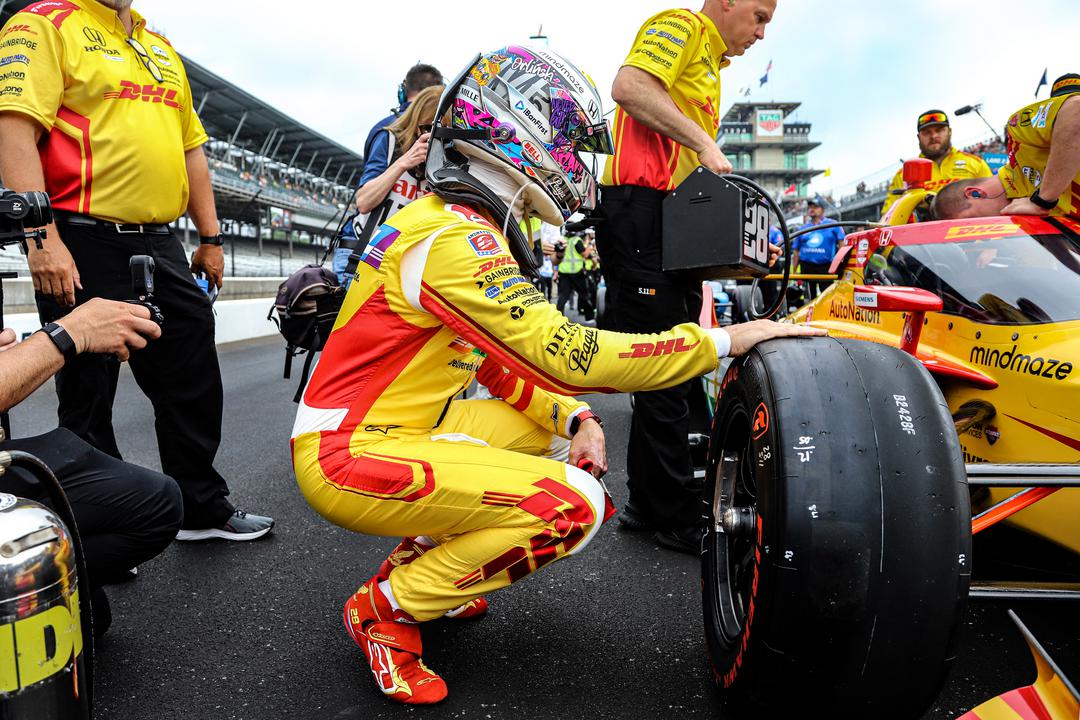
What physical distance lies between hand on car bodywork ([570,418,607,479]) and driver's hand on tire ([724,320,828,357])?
55 centimetres

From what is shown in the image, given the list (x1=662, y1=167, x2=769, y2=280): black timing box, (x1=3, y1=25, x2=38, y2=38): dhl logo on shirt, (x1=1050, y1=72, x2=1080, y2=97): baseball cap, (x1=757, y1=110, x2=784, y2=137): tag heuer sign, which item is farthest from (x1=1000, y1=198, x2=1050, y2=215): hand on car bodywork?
(x1=757, y1=110, x2=784, y2=137): tag heuer sign

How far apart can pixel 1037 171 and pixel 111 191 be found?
166 inches

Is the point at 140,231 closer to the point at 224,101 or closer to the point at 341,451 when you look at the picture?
the point at 341,451

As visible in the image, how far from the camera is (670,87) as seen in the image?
2.82 meters

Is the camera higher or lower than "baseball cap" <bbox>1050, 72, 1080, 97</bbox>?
lower

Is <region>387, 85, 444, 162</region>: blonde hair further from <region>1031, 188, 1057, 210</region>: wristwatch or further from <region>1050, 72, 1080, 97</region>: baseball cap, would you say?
<region>1050, 72, 1080, 97</region>: baseball cap

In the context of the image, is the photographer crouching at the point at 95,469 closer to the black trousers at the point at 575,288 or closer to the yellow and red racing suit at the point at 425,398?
the yellow and red racing suit at the point at 425,398

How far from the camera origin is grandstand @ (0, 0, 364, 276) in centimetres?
3080

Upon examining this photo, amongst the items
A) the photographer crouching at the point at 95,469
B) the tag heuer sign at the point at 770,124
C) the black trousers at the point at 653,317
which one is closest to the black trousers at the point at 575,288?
the black trousers at the point at 653,317

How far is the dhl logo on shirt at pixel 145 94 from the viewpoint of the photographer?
257cm

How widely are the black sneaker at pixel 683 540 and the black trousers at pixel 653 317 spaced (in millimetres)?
41

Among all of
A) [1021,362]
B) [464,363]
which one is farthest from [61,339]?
[1021,362]

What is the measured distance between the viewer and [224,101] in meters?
33.1

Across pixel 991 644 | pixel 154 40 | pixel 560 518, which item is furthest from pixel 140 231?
pixel 991 644
